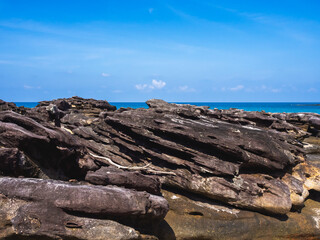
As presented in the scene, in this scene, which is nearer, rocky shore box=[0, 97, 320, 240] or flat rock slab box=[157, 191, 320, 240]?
rocky shore box=[0, 97, 320, 240]

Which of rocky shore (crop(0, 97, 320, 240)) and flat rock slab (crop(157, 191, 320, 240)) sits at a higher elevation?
rocky shore (crop(0, 97, 320, 240))

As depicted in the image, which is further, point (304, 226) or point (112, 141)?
point (112, 141)

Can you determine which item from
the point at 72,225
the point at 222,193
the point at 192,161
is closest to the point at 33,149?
the point at 72,225

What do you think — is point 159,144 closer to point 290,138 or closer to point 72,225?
point 72,225

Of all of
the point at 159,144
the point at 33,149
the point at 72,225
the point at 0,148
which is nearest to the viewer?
the point at 72,225

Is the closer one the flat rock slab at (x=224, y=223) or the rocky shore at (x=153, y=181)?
the rocky shore at (x=153, y=181)

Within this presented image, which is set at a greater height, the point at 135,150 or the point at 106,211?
the point at 135,150

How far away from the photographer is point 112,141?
1967 cm

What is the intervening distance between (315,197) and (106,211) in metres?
15.0

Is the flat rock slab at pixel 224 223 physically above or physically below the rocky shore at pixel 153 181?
below

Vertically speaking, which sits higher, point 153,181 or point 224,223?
point 153,181

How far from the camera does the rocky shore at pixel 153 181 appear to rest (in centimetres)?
1106

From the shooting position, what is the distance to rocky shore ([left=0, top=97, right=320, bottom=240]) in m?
11.1

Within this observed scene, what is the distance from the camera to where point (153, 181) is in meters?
14.4
